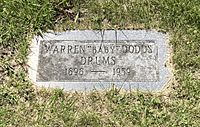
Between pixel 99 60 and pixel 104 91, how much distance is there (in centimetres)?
28

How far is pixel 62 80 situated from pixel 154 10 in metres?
0.99

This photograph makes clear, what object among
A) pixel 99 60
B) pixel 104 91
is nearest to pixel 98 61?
pixel 99 60

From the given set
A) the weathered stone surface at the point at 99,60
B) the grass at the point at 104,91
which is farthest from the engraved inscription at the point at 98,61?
the grass at the point at 104,91

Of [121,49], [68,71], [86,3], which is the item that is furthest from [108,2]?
[68,71]

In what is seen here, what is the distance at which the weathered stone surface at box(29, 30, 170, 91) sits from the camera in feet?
11.9

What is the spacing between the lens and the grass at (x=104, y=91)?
3.46m

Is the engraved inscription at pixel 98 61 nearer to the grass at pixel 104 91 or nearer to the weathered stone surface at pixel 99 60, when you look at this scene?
the weathered stone surface at pixel 99 60

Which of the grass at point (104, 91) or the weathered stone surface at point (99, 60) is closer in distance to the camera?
the grass at point (104, 91)

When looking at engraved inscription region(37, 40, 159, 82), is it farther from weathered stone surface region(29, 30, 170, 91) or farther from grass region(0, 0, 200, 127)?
grass region(0, 0, 200, 127)

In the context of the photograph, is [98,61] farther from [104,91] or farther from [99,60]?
[104,91]

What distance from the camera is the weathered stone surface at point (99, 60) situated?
3629mm

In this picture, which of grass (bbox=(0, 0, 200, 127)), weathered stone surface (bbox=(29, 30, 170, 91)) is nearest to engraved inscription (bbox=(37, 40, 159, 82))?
weathered stone surface (bbox=(29, 30, 170, 91))

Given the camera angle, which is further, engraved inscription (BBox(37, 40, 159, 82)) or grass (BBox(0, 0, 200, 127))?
engraved inscription (BBox(37, 40, 159, 82))

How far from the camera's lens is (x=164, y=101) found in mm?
3527
